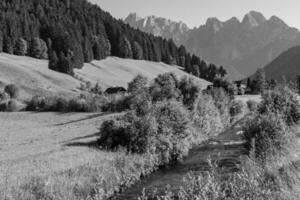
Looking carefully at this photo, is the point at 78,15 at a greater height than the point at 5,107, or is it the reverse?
the point at 78,15

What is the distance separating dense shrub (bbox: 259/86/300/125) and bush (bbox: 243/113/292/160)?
27.7 feet

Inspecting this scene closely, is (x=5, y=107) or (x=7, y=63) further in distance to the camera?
(x=7, y=63)

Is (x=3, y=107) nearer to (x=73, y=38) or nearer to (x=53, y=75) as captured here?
(x=53, y=75)

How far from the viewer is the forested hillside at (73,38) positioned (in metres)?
106

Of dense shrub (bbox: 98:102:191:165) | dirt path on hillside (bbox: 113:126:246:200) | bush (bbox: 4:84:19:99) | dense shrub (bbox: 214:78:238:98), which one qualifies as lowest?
dirt path on hillside (bbox: 113:126:246:200)

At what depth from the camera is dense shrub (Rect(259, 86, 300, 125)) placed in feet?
104

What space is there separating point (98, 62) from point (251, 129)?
106172 mm

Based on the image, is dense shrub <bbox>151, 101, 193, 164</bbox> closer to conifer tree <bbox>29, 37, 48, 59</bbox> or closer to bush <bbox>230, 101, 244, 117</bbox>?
bush <bbox>230, 101, 244, 117</bbox>

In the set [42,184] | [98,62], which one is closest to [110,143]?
[42,184]

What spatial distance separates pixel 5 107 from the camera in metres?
57.3

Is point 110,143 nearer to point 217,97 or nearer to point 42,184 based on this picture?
point 42,184

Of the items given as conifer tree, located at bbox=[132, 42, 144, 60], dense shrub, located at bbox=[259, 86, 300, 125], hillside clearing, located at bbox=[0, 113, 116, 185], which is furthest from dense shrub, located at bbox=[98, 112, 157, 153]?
conifer tree, located at bbox=[132, 42, 144, 60]

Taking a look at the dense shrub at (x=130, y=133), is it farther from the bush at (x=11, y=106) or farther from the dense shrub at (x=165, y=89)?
the bush at (x=11, y=106)

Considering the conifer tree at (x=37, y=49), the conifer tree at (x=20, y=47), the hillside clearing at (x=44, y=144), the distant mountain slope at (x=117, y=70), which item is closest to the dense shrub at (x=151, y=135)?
the hillside clearing at (x=44, y=144)
